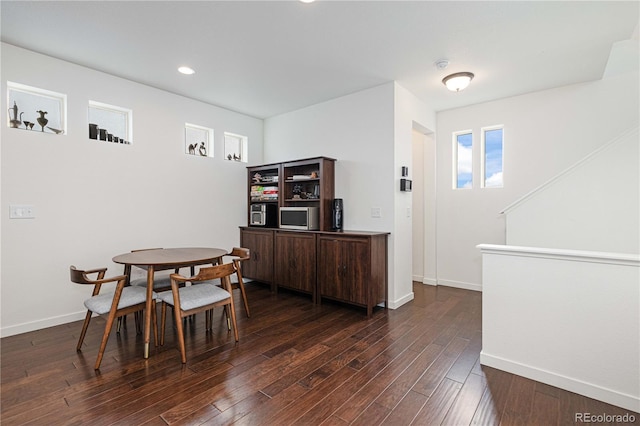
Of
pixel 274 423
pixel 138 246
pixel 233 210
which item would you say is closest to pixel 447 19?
pixel 274 423

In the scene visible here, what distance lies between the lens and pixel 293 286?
13.7ft

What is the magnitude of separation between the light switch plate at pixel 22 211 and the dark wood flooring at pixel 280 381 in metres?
1.18

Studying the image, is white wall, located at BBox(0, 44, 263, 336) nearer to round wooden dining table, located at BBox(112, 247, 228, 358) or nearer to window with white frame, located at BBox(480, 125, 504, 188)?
round wooden dining table, located at BBox(112, 247, 228, 358)

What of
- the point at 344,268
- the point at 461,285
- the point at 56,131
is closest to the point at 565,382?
the point at 344,268

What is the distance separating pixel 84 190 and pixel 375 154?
3.48 meters

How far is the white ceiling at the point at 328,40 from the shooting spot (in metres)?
2.35

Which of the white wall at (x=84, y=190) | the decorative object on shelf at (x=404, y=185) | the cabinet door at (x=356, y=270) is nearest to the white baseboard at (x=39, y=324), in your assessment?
the white wall at (x=84, y=190)

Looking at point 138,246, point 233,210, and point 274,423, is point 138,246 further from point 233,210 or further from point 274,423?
point 274,423

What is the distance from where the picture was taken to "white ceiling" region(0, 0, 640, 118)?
2.35 metres

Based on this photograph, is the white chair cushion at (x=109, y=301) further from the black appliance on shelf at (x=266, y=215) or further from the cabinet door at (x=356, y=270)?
the black appliance on shelf at (x=266, y=215)

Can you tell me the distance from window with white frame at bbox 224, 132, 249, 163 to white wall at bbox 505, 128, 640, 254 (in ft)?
13.7

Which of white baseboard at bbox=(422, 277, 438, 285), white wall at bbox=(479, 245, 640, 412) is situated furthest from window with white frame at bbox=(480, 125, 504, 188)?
white wall at bbox=(479, 245, 640, 412)

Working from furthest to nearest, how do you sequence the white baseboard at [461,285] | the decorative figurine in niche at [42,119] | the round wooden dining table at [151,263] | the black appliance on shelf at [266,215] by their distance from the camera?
the black appliance on shelf at [266,215]
the white baseboard at [461,285]
the decorative figurine in niche at [42,119]
the round wooden dining table at [151,263]

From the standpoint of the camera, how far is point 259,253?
467 centimetres
